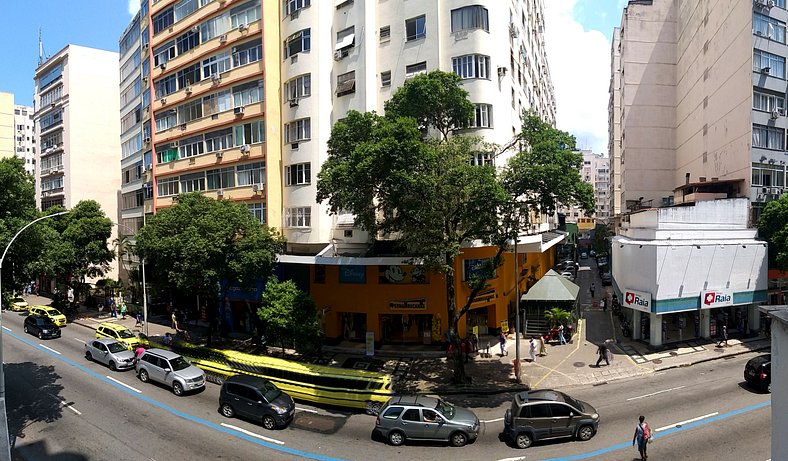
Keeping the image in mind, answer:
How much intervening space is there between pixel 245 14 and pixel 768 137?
41.0 metres

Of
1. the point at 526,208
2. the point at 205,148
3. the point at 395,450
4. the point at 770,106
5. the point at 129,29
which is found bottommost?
the point at 395,450

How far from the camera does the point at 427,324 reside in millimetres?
29766

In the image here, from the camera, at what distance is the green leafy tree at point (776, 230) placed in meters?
28.4

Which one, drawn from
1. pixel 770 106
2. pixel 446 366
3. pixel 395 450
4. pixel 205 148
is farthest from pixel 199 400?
pixel 770 106

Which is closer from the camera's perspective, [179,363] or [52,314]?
[179,363]

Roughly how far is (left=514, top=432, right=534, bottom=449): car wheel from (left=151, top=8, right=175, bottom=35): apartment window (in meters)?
41.1

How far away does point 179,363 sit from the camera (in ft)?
75.8

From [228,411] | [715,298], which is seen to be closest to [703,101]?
[715,298]

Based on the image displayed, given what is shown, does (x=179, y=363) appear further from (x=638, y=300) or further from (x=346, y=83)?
(x=638, y=300)

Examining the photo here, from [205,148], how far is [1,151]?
47.5 meters

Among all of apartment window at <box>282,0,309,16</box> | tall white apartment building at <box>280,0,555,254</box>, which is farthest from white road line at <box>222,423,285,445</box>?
apartment window at <box>282,0,309,16</box>

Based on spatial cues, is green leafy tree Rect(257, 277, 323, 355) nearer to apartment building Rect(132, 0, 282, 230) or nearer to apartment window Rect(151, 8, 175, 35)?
apartment building Rect(132, 0, 282, 230)

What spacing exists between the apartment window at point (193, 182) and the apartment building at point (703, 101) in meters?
40.0

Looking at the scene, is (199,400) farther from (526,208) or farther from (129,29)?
(129,29)
